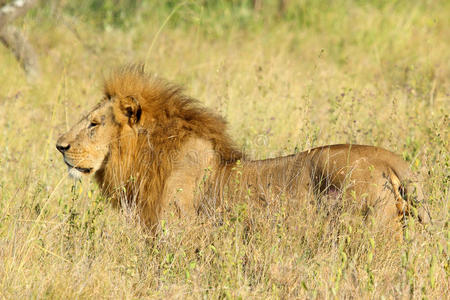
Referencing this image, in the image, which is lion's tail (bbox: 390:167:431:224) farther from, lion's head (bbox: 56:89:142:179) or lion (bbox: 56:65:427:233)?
lion's head (bbox: 56:89:142:179)

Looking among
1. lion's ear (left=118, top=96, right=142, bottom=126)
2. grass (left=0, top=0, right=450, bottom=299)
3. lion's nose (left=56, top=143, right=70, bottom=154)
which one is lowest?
grass (left=0, top=0, right=450, bottom=299)

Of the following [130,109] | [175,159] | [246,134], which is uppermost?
[130,109]

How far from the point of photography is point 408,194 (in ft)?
11.5

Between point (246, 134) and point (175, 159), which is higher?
point (175, 159)

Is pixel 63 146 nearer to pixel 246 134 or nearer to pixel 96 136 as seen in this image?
pixel 96 136

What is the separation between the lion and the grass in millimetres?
190

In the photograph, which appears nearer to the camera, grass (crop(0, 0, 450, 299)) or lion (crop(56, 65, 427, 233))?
grass (crop(0, 0, 450, 299))

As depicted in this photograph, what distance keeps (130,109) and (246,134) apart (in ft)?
5.51

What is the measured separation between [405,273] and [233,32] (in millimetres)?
6030

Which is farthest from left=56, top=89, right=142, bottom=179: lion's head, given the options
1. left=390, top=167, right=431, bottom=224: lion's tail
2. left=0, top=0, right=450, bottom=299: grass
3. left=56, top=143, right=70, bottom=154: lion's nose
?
left=390, top=167, right=431, bottom=224: lion's tail

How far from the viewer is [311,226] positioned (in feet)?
11.9

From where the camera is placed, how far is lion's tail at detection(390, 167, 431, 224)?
349cm

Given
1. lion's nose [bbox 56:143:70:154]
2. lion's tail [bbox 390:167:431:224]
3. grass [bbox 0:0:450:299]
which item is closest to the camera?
grass [bbox 0:0:450:299]

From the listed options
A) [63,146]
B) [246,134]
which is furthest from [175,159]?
[246,134]
